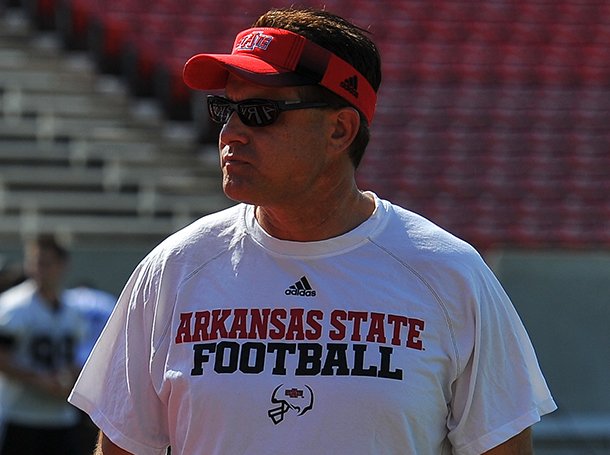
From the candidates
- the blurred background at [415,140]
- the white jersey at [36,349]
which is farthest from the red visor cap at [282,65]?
the blurred background at [415,140]

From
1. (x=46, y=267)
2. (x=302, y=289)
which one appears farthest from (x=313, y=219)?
(x=46, y=267)

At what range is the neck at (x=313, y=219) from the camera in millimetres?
2215

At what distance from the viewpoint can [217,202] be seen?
906cm

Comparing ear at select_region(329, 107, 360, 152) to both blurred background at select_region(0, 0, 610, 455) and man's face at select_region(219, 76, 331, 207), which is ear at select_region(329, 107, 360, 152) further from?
blurred background at select_region(0, 0, 610, 455)

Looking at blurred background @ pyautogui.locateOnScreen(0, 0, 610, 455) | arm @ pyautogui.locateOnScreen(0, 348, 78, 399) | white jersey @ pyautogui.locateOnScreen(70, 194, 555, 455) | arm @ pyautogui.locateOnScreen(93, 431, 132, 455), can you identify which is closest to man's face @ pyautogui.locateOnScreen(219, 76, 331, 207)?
white jersey @ pyautogui.locateOnScreen(70, 194, 555, 455)

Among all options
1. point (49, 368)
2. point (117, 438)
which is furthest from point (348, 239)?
point (49, 368)

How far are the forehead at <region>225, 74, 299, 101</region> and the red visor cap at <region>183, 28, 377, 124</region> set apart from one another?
2cm

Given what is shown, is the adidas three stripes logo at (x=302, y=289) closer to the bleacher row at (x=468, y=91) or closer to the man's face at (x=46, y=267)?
the man's face at (x=46, y=267)

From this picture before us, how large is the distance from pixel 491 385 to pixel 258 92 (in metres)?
0.63

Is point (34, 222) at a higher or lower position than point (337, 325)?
lower

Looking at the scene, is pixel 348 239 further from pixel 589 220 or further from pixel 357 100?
pixel 589 220

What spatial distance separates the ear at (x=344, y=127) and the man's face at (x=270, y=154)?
0.15 ft

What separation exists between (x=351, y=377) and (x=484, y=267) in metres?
0.31

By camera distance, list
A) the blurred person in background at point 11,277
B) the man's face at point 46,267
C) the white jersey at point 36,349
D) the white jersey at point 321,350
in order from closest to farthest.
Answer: the white jersey at point 321,350
the white jersey at point 36,349
the man's face at point 46,267
the blurred person in background at point 11,277
